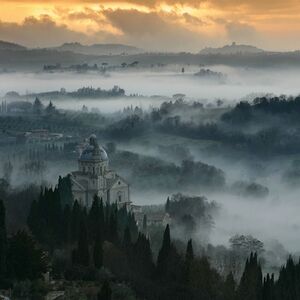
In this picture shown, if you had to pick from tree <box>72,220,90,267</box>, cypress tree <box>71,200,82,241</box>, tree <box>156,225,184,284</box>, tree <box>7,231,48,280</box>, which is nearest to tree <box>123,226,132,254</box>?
cypress tree <box>71,200,82,241</box>

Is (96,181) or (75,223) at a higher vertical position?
(75,223)

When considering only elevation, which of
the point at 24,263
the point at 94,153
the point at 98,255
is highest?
the point at 94,153

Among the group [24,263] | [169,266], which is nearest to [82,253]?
[169,266]

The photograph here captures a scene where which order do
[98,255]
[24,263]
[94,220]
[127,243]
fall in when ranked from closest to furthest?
[24,263] < [98,255] < [127,243] < [94,220]

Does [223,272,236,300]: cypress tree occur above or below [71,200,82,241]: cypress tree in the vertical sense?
below

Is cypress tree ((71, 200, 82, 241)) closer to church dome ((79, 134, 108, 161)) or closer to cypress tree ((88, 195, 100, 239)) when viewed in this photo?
cypress tree ((88, 195, 100, 239))

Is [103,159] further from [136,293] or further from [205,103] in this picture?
[205,103]

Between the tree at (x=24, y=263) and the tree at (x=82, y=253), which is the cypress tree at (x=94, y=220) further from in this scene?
the tree at (x=24, y=263)

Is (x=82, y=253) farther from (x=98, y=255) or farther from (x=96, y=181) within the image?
(x=96, y=181)
